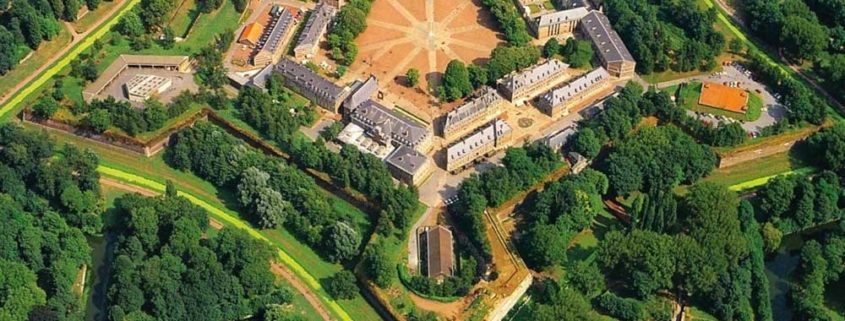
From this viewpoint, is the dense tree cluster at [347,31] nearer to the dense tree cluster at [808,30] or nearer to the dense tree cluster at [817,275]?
the dense tree cluster at [808,30]

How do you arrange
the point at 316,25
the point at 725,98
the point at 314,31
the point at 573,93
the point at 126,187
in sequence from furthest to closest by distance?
1. the point at 316,25
2. the point at 314,31
3. the point at 573,93
4. the point at 725,98
5. the point at 126,187

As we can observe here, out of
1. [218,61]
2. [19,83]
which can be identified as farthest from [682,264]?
[19,83]

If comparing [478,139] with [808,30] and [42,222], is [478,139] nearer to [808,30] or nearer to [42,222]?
[808,30]

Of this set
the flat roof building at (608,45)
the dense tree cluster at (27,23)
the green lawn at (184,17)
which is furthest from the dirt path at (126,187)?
the flat roof building at (608,45)

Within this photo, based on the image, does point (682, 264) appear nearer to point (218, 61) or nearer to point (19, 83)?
point (218, 61)

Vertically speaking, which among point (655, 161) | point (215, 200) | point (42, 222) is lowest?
point (215, 200)

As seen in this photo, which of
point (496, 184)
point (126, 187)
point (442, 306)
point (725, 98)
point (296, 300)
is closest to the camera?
point (442, 306)

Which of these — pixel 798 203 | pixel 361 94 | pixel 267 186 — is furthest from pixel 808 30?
pixel 267 186
